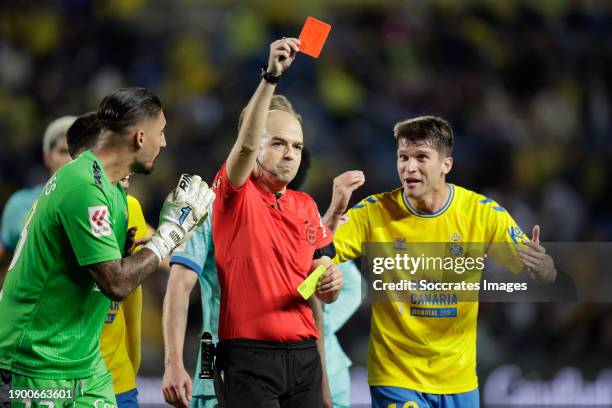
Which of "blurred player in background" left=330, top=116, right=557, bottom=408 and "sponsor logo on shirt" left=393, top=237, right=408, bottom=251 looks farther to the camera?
"sponsor logo on shirt" left=393, top=237, right=408, bottom=251

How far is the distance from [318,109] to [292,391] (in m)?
5.15

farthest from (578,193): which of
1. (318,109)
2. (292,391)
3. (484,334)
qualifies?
(292,391)

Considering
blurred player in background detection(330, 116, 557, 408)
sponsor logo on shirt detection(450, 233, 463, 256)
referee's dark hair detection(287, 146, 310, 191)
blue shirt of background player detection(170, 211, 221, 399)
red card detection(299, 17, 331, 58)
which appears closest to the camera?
red card detection(299, 17, 331, 58)

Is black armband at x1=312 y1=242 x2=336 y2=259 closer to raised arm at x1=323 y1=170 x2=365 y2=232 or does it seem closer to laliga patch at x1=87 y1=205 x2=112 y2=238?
raised arm at x1=323 y1=170 x2=365 y2=232

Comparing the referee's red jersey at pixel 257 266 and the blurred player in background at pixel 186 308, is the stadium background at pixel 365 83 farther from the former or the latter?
the referee's red jersey at pixel 257 266

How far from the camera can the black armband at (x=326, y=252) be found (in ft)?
11.9

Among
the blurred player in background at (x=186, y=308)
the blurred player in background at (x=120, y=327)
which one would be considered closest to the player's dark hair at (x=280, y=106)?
the blurred player in background at (x=186, y=308)

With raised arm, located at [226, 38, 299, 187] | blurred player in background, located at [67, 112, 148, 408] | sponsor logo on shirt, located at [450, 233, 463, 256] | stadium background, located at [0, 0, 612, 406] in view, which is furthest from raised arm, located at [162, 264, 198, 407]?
stadium background, located at [0, 0, 612, 406]

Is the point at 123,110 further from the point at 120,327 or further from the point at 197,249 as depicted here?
the point at 120,327

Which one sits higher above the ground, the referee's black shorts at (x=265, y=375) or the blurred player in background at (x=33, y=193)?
the blurred player in background at (x=33, y=193)

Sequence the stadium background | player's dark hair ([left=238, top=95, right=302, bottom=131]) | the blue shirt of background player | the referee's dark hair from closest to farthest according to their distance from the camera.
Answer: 1. the blue shirt of background player
2. player's dark hair ([left=238, top=95, right=302, bottom=131])
3. the referee's dark hair
4. the stadium background

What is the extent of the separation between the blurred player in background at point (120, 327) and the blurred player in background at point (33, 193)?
0.73 m

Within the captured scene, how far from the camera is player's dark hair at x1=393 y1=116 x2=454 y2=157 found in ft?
13.9

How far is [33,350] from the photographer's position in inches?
114
